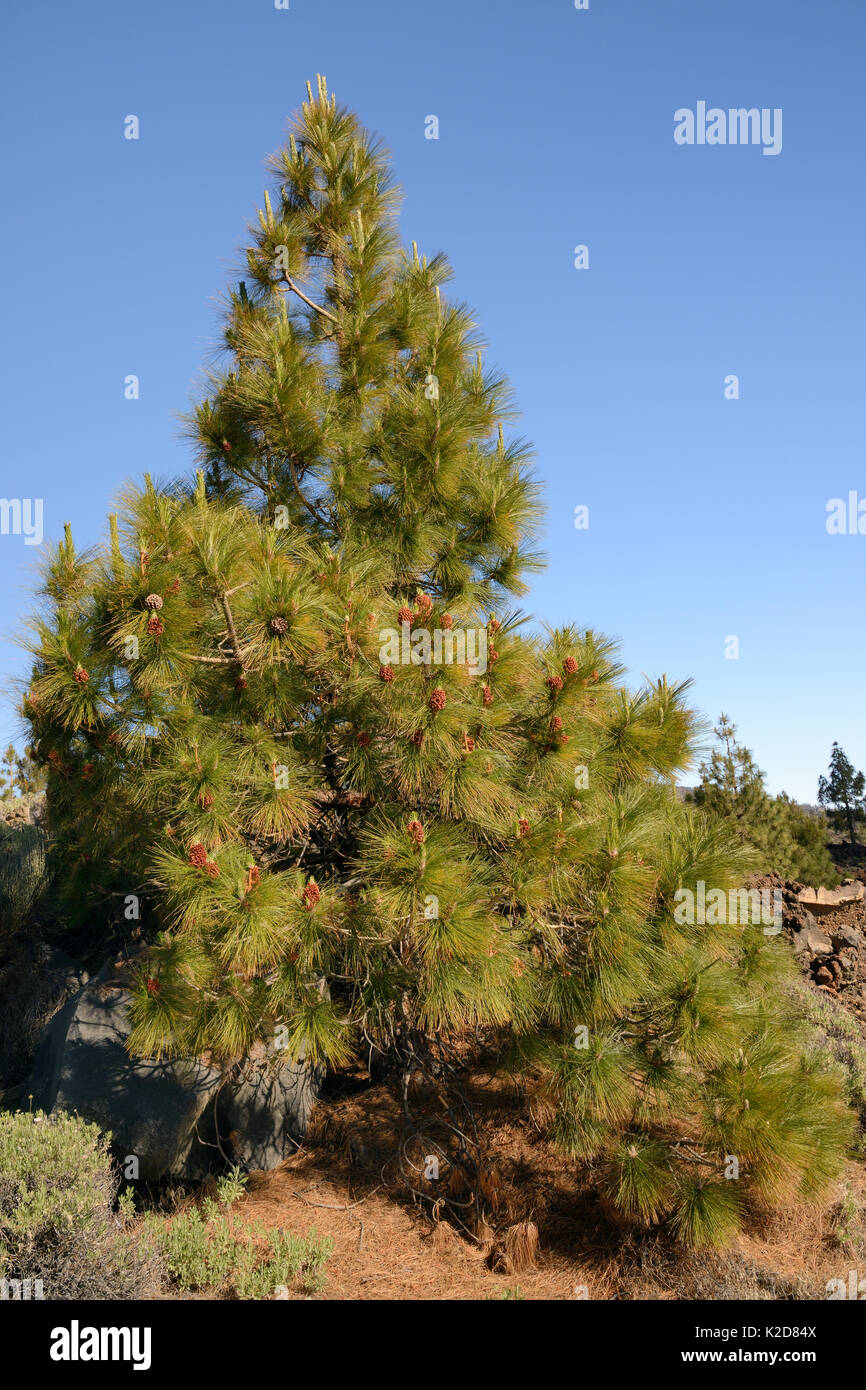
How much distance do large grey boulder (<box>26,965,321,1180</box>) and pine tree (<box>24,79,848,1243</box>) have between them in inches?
37.4

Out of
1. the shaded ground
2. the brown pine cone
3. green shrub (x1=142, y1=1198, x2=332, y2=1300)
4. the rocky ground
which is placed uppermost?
the brown pine cone

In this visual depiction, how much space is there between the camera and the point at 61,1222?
12.4ft

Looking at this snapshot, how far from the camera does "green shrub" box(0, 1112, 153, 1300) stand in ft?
11.8

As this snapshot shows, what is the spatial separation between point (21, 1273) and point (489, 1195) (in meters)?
2.49

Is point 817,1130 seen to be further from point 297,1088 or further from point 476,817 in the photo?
point 297,1088

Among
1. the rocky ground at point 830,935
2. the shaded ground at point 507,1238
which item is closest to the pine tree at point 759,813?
the rocky ground at point 830,935

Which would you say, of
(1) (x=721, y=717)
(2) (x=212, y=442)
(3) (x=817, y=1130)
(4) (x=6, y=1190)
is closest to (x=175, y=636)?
(2) (x=212, y=442)

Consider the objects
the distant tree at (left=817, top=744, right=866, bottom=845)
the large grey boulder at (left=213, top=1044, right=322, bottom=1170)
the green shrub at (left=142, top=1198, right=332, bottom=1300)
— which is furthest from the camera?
the distant tree at (left=817, top=744, right=866, bottom=845)

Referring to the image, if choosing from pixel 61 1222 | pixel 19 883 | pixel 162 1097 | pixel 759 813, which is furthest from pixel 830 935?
pixel 19 883

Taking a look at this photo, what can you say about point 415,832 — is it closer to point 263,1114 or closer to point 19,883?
point 263,1114

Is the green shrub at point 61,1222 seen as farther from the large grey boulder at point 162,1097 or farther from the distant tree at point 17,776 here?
the distant tree at point 17,776

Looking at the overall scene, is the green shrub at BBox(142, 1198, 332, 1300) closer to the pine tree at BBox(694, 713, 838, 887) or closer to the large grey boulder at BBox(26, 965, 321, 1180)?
the large grey boulder at BBox(26, 965, 321, 1180)

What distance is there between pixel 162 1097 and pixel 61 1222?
4.59 feet

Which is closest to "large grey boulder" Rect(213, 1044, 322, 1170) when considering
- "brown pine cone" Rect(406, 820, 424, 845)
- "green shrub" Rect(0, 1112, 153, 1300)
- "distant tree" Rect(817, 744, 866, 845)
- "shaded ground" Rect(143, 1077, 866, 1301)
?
"shaded ground" Rect(143, 1077, 866, 1301)
